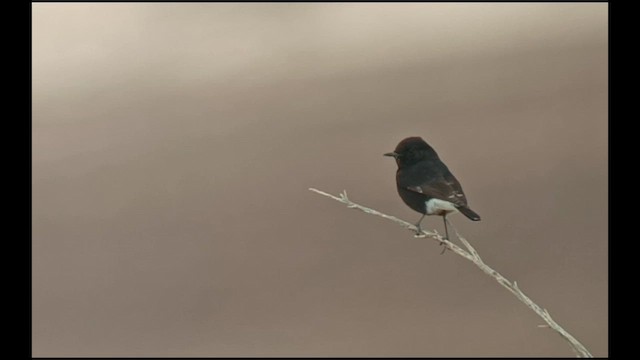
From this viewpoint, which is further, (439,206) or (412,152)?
(412,152)

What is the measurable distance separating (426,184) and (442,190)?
0.29ft

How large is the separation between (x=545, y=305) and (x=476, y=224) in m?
2.28

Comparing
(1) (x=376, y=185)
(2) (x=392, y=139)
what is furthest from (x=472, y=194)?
(2) (x=392, y=139)

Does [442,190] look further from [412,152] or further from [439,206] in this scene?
[412,152]

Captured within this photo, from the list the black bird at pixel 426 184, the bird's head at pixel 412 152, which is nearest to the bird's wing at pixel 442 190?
the black bird at pixel 426 184

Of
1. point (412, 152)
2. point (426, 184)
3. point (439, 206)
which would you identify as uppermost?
point (412, 152)

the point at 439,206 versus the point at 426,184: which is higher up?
the point at 426,184

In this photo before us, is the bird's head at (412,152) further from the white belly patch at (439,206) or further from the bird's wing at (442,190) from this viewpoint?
the white belly patch at (439,206)

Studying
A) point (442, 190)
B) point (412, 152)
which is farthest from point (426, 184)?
point (412, 152)

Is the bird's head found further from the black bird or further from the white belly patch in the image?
the white belly patch

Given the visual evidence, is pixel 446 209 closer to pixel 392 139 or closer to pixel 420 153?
pixel 420 153

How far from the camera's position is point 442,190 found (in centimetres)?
441

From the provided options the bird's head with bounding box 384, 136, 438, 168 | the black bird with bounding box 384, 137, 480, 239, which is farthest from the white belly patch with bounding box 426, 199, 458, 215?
the bird's head with bounding box 384, 136, 438, 168

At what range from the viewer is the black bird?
4.37 meters
